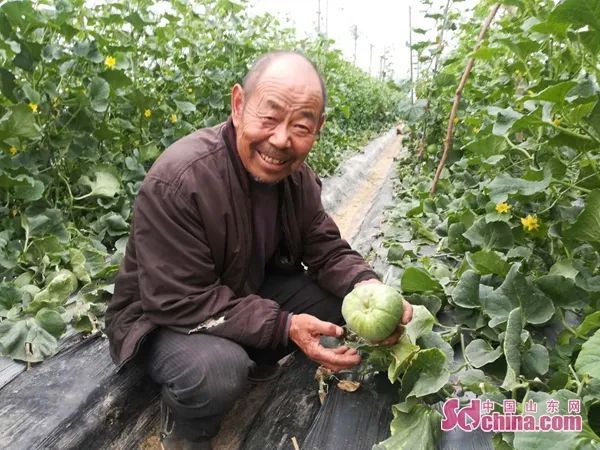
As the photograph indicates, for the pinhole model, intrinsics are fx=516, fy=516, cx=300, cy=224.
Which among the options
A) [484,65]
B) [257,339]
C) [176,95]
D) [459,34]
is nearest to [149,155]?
[176,95]

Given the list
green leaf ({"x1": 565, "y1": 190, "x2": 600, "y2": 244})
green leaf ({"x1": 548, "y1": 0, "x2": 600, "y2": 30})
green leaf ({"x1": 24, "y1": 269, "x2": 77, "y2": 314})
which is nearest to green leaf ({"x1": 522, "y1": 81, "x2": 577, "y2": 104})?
green leaf ({"x1": 548, "y1": 0, "x2": 600, "y2": 30})

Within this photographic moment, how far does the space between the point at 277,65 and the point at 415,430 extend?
1.24 meters

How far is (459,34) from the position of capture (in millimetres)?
5004

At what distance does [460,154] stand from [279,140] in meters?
3.31

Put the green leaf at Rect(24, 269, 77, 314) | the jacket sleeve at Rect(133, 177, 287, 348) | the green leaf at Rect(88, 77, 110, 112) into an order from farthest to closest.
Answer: the green leaf at Rect(88, 77, 110, 112), the green leaf at Rect(24, 269, 77, 314), the jacket sleeve at Rect(133, 177, 287, 348)

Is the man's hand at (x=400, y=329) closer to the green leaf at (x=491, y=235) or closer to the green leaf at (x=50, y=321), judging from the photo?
the green leaf at (x=491, y=235)

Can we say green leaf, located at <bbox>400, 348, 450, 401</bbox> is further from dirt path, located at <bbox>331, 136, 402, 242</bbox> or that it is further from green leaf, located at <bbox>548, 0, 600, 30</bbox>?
dirt path, located at <bbox>331, 136, 402, 242</bbox>

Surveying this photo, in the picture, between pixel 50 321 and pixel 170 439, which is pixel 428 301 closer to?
pixel 170 439

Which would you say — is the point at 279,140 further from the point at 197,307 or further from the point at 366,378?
the point at 366,378

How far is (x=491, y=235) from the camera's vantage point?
7.14 feet

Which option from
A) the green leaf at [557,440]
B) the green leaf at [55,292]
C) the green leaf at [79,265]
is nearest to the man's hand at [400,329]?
the green leaf at [557,440]

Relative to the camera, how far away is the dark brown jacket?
1714mm

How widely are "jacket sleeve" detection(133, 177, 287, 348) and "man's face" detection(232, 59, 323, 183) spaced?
0.96 feet

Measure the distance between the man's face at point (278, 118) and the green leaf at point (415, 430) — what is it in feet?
2.95
